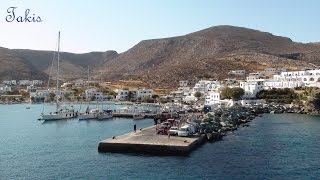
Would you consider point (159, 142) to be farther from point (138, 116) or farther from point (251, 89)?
point (251, 89)

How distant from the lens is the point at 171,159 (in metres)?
40.8

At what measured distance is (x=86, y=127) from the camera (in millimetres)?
73188

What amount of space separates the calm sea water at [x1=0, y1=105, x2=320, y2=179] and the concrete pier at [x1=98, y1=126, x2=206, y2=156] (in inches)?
39.0

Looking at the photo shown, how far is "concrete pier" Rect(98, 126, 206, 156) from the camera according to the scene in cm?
4291

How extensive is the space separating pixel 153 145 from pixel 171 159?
3.42 m

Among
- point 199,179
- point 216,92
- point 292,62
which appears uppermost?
point 292,62

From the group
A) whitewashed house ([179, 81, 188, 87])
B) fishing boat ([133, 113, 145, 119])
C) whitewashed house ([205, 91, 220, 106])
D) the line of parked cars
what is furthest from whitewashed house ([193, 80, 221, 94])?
the line of parked cars

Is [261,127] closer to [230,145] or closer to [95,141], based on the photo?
[230,145]

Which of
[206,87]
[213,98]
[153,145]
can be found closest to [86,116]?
[213,98]

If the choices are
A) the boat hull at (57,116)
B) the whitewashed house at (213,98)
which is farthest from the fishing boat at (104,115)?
the whitewashed house at (213,98)

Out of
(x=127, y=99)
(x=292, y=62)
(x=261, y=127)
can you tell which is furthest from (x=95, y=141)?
(x=292, y=62)

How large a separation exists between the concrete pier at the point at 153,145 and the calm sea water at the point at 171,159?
990 mm

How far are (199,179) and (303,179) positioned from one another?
7.87m

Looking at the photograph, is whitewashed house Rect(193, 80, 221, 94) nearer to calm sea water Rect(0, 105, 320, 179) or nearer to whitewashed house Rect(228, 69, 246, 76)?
whitewashed house Rect(228, 69, 246, 76)
